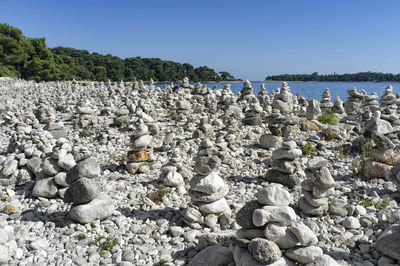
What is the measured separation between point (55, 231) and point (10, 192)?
2.24 meters

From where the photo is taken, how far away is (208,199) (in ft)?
18.5

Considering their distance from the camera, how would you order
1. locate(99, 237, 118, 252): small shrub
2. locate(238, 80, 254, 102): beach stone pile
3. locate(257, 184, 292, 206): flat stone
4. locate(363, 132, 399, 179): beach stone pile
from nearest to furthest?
locate(257, 184, 292, 206): flat stone → locate(99, 237, 118, 252): small shrub → locate(363, 132, 399, 179): beach stone pile → locate(238, 80, 254, 102): beach stone pile

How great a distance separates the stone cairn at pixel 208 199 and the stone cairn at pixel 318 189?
5.51 ft

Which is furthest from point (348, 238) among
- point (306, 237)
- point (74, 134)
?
point (74, 134)

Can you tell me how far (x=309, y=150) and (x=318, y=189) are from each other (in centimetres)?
383

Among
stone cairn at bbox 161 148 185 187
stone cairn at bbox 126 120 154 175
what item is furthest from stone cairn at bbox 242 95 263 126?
stone cairn at bbox 161 148 185 187

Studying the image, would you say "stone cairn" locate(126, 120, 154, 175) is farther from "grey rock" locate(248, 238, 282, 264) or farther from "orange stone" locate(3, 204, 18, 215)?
"grey rock" locate(248, 238, 282, 264)

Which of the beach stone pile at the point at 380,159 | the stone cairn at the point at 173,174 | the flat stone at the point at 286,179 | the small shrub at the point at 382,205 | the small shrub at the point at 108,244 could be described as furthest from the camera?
the beach stone pile at the point at 380,159

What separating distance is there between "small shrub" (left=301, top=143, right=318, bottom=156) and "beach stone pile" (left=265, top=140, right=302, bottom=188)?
6.71 ft

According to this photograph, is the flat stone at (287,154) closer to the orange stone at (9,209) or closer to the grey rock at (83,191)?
the grey rock at (83,191)

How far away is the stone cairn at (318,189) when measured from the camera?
18.5 ft

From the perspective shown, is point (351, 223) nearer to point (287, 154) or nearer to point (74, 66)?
point (287, 154)

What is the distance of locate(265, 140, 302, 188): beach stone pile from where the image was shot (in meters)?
7.28

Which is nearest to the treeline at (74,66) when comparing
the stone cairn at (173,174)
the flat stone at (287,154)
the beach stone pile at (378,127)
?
the stone cairn at (173,174)
